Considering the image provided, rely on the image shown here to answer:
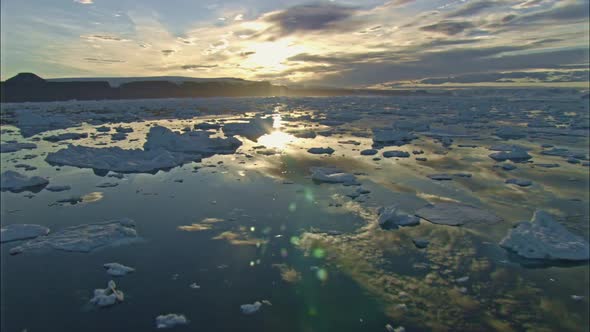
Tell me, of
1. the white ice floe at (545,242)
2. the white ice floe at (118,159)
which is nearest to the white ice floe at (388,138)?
the white ice floe at (118,159)

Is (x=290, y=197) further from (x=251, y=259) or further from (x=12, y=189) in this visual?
(x=12, y=189)

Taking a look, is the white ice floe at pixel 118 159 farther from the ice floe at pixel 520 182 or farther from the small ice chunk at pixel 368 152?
the ice floe at pixel 520 182

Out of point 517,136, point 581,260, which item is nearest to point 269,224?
point 581,260

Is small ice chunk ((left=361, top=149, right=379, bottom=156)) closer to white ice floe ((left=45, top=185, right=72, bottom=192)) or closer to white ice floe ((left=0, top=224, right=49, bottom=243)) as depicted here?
white ice floe ((left=45, top=185, right=72, bottom=192))

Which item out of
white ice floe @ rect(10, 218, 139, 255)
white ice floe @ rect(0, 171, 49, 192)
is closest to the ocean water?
white ice floe @ rect(10, 218, 139, 255)

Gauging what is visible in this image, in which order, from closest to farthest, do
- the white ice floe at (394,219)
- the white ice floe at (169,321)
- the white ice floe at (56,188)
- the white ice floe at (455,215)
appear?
1. the white ice floe at (169,321)
2. the white ice floe at (394,219)
3. the white ice floe at (455,215)
4. the white ice floe at (56,188)

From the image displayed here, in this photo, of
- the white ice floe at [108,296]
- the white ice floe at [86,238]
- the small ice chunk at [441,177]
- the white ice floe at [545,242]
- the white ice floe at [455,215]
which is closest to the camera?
the white ice floe at [108,296]
